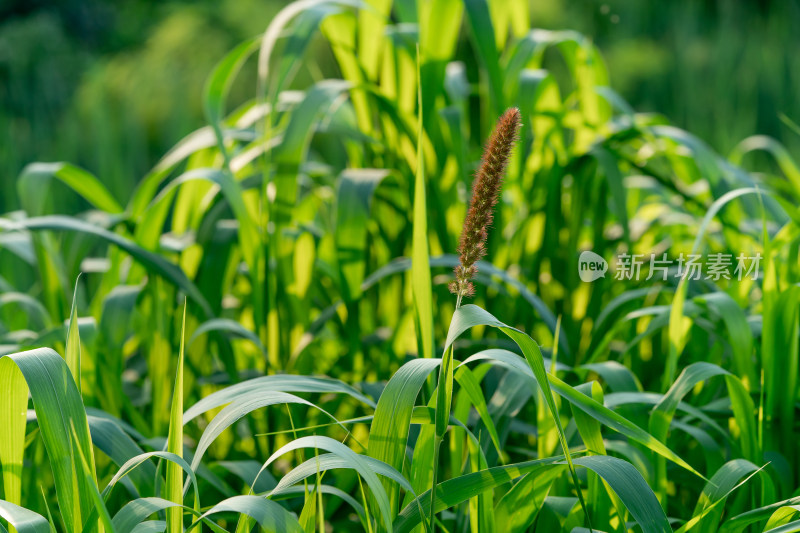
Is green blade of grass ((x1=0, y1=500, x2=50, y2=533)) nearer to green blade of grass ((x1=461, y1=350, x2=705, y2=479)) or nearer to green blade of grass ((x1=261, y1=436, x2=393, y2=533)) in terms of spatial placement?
green blade of grass ((x1=261, y1=436, x2=393, y2=533))

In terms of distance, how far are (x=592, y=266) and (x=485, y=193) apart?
570 mm

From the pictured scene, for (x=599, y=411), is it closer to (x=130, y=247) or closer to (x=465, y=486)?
(x=465, y=486)

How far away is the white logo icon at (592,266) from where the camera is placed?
34.6 inches

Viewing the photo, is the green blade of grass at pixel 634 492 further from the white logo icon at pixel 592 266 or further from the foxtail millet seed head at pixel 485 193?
the white logo icon at pixel 592 266

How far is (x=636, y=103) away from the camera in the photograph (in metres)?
2.35

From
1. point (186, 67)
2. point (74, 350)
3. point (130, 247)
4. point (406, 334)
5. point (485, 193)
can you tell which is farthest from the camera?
point (186, 67)

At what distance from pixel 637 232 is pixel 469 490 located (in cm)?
69

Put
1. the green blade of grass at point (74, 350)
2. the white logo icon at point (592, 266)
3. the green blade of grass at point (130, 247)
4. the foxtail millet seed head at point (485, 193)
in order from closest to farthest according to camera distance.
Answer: the foxtail millet seed head at point (485, 193) → the green blade of grass at point (74, 350) → the green blade of grass at point (130, 247) → the white logo icon at point (592, 266)

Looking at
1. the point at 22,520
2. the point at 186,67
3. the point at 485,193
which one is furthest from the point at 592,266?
the point at 186,67

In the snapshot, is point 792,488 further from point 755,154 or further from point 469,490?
point 755,154

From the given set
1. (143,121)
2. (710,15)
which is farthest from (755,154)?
(143,121)

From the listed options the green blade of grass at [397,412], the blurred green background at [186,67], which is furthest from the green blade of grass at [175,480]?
the blurred green background at [186,67]

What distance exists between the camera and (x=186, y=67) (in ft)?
8.21

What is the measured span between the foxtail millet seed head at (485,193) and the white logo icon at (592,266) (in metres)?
0.54
